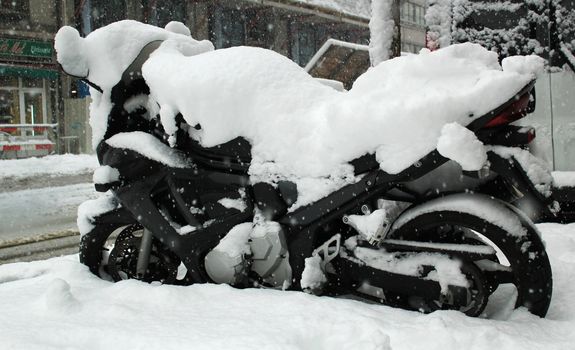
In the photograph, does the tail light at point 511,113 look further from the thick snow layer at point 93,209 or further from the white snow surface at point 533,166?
the thick snow layer at point 93,209

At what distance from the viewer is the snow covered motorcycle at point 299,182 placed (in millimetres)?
2650

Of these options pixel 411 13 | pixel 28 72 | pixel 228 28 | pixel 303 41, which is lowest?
pixel 28 72

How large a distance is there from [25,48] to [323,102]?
77.8 feet

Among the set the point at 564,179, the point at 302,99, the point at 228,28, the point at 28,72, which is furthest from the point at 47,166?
the point at 302,99

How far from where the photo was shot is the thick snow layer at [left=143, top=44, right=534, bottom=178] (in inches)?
103

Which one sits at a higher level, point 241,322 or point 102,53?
point 102,53

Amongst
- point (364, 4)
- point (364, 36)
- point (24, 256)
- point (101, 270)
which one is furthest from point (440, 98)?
point (364, 36)

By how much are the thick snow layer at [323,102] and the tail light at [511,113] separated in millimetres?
55

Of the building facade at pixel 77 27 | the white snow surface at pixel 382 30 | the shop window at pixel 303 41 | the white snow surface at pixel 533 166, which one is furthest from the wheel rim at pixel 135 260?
the shop window at pixel 303 41

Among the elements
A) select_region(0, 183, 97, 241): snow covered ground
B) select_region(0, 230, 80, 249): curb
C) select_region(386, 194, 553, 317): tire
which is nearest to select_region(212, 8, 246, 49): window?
select_region(0, 183, 97, 241): snow covered ground

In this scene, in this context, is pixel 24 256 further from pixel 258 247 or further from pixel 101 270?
pixel 258 247

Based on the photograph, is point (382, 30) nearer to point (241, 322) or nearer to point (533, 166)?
point (533, 166)

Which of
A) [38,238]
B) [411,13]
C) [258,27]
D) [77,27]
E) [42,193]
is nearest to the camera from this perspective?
[38,238]

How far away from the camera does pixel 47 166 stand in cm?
1808
